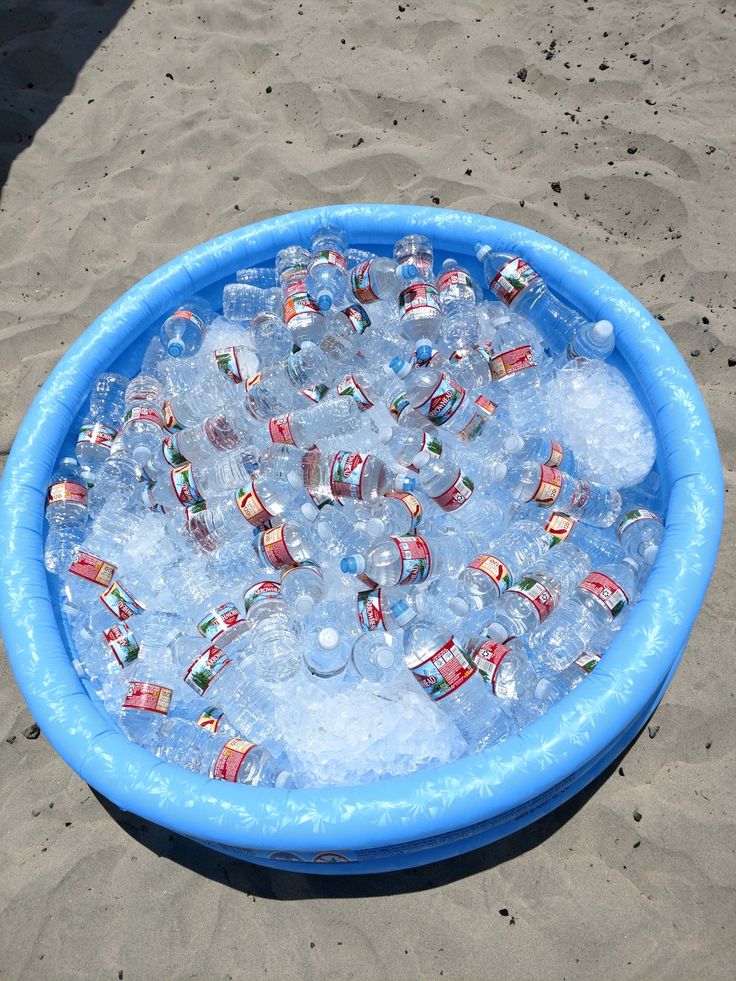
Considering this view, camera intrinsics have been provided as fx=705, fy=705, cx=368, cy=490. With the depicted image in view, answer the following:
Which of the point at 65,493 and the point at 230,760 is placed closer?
the point at 230,760

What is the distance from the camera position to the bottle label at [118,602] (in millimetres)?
2686

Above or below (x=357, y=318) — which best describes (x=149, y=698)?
below

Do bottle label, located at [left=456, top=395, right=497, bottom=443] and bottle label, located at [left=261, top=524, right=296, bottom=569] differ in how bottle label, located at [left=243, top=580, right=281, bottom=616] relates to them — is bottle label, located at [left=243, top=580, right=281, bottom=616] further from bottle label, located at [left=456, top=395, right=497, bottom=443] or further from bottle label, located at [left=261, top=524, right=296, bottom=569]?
bottle label, located at [left=456, top=395, right=497, bottom=443]

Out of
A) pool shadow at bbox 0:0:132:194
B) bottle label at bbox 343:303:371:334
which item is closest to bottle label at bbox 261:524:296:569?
bottle label at bbox 343:303:371:334

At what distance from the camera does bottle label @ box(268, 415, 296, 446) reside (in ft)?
9.18

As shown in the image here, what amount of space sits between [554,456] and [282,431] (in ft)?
3.57

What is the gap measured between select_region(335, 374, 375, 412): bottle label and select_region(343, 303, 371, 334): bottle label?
1.27 ft

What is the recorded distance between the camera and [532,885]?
2.44 metres

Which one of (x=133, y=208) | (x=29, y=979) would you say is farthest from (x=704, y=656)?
(x=133, y=208)

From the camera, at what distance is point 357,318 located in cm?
317

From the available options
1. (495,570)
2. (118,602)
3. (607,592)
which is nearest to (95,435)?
(118,602)

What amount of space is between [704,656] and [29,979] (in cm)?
273

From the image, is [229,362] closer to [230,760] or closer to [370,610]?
[370,610]

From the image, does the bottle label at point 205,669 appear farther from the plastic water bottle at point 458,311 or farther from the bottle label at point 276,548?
the plastic water bottle at point 458,311
